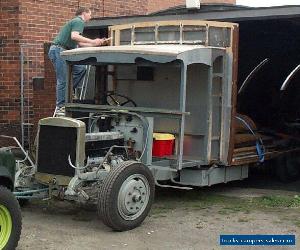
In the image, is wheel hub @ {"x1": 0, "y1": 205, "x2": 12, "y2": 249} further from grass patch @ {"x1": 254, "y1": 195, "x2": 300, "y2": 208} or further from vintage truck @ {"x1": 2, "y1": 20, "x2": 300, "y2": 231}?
grass patch @ {"x1": 254, "y1": 195, "x2": 300, "y2": 208}

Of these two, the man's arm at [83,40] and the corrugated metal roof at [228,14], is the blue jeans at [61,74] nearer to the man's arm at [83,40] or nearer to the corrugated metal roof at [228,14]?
the man's arm at [83,40]

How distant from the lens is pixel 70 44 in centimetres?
986

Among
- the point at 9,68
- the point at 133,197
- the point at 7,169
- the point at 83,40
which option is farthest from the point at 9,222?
the point at 9,68

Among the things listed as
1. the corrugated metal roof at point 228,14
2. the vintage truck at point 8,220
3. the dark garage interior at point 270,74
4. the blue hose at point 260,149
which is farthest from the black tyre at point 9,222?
the dark garage interior at point 270,74

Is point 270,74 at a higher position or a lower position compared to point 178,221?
higher

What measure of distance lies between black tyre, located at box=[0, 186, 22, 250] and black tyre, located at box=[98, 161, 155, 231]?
1.15m

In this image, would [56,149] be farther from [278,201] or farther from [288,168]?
[288,168]

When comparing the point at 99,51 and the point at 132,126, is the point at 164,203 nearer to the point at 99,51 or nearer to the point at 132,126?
the point at 132,126

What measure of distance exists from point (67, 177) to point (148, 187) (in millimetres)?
959

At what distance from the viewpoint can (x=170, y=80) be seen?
861cm

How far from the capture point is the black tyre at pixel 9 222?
5.71m

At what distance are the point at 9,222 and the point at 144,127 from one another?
2.37 m

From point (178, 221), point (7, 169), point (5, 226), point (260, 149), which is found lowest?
point (178, 221)

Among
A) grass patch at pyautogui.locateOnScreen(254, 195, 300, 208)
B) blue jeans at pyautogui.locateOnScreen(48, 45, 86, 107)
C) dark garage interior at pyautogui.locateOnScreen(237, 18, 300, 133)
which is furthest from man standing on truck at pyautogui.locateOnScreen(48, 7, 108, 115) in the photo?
dark garage interior at pyautogui.locateOnScreen(237, 18, 300, 133)
